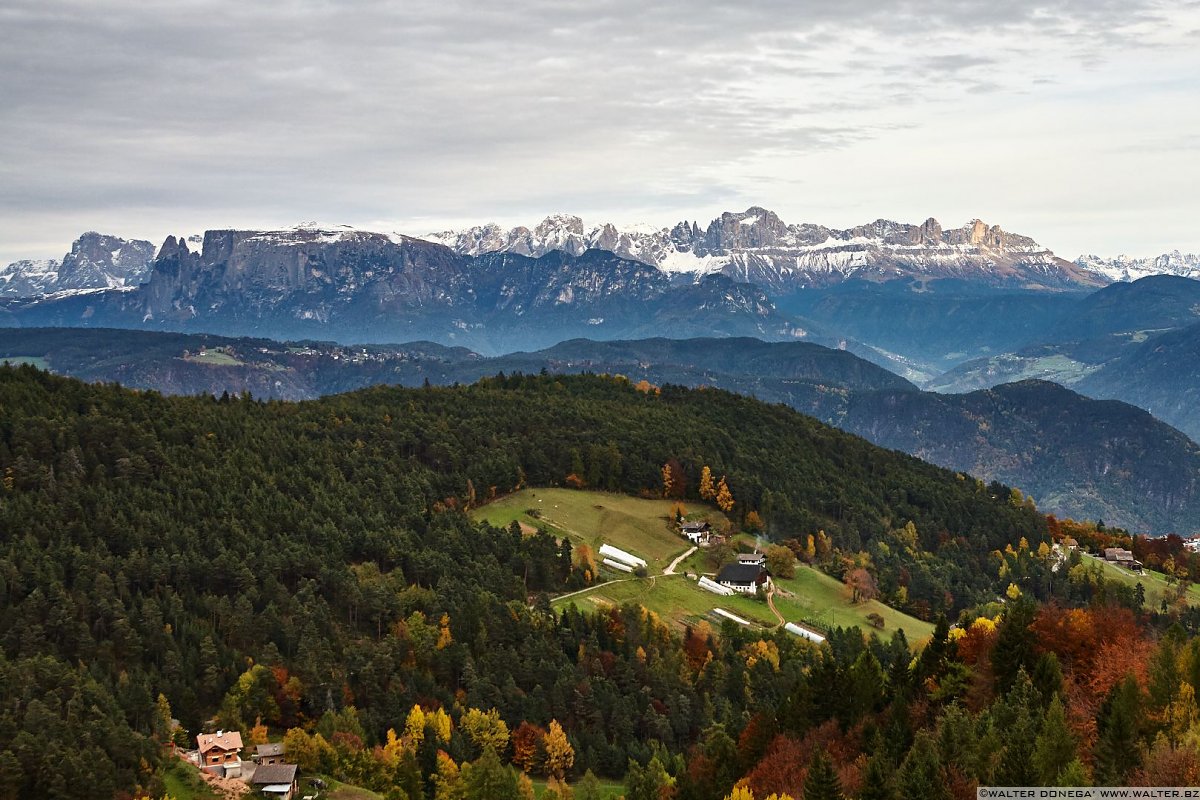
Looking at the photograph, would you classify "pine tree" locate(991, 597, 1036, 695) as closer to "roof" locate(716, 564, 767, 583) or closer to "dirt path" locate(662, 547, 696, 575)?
"roof" locate(716, 564, 767, 583)

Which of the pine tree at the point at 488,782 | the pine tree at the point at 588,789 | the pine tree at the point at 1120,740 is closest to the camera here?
the pine tree at the point at 1120,740

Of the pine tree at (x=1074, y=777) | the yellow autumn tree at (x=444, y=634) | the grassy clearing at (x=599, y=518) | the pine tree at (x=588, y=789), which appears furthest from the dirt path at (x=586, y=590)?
the pine tree at (x=1074, y=777)

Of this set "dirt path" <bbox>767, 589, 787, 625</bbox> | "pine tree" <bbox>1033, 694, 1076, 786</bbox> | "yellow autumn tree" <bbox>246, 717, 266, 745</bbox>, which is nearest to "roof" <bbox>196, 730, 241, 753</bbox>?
"yellow autumn tree" <bbox>246, 717, 266, 745</bbox>

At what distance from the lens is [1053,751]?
49.7m

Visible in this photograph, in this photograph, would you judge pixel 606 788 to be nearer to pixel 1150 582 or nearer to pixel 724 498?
pixel 724 498

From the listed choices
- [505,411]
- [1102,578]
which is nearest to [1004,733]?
[1102,578]

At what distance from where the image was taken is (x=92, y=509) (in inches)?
4508

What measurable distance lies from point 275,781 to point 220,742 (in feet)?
21.8

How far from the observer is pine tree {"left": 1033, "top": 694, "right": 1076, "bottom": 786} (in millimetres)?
48812

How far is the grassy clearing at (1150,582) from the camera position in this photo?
157262 millimetres

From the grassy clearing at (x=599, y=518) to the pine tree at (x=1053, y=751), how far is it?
9167 centimetres

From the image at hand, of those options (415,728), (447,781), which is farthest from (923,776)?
(415,728)

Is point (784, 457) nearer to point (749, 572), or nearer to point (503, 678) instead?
point (749, 572)

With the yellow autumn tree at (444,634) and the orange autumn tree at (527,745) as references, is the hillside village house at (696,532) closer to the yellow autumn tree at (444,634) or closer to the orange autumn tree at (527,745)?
the yellow autumn tree at (444,634)
